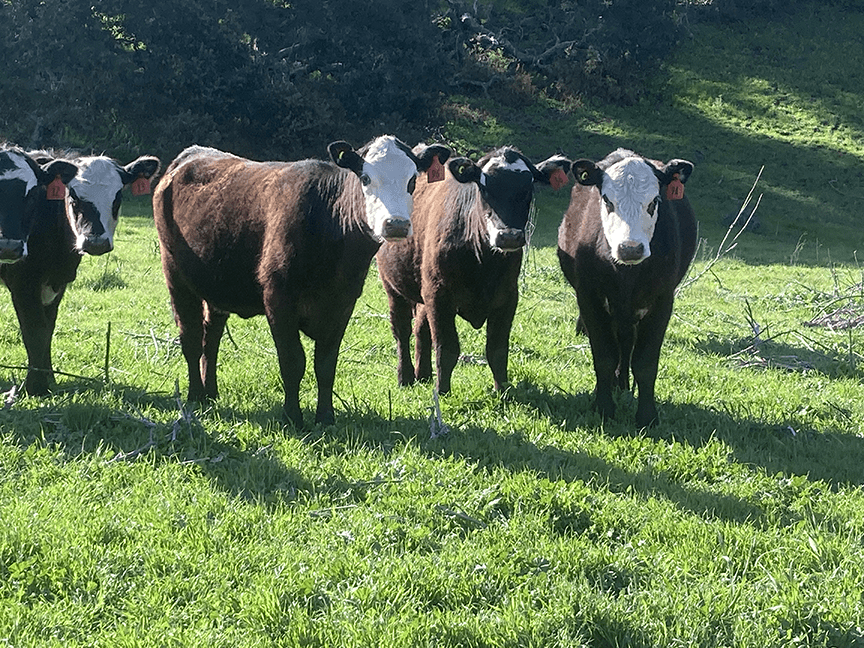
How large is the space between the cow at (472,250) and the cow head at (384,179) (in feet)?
2.29

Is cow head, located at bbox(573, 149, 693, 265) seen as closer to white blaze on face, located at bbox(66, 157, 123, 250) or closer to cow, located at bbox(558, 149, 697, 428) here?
cow, located at bbox(558, 149, 697, 428)

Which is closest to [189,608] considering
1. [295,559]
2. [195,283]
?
[295,559]

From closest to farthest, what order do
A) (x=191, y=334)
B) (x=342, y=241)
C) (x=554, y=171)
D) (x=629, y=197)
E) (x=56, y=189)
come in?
(x=342, y=241) < (x=629, y=197) < (x=56, y=189) < (x=554, y=171) < (x=191, y=334)

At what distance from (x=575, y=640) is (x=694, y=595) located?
0.70m

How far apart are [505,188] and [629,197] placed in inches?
Result: 36.7

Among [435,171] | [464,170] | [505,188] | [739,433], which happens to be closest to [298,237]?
[435,171]

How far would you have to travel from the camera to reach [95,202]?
6879mm

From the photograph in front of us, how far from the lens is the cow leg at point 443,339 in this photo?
7.23 m

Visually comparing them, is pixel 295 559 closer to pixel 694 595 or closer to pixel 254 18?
pixel 694 595

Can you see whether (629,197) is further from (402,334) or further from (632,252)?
(402,334)

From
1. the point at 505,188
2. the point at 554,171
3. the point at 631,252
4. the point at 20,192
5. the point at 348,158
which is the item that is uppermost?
the point at 348,158

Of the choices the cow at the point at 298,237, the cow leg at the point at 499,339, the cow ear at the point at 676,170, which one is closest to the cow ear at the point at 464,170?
Result: the cow at the point at 298,237

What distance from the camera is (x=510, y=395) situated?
23.9 ft

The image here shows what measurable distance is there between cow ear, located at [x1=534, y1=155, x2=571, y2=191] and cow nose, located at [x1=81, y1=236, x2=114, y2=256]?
3.39 m
